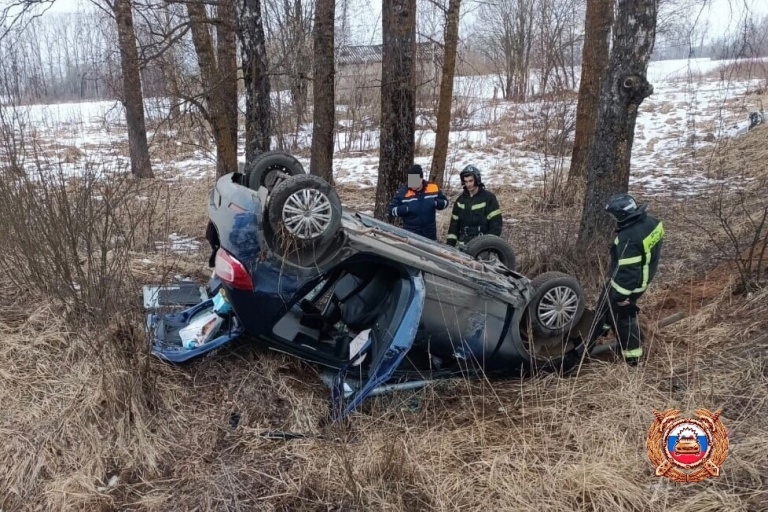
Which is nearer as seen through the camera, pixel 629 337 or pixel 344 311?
pixel 344 311

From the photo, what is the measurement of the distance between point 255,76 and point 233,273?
17.6 ft

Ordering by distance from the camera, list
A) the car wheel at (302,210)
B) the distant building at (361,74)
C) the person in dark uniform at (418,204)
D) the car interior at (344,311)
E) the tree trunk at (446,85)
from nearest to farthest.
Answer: the car wheel at (302,210) → the car interior at (344,311) → the person in dark uniform at (418,204) → the tree trunk at (446,85) → the distant building at (361,74)

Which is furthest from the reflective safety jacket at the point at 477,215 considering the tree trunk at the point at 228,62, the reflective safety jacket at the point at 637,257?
the tree trunk at the point at 228,62

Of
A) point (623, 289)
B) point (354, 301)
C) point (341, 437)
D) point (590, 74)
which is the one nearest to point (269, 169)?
point (354, 301)

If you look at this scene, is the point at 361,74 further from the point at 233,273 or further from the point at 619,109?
the point at 233,273

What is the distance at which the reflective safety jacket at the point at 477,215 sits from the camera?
5781 millimetres

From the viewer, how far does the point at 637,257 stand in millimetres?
4016

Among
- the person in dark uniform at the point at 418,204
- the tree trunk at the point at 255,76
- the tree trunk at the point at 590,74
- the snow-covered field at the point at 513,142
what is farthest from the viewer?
the snow-covered field at the point at 513,142

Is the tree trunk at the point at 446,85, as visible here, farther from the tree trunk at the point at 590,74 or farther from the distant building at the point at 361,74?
the tree trunk at the point at 590,74

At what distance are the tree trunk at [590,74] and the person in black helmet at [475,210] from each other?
173 inches

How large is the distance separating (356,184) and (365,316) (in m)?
8.95

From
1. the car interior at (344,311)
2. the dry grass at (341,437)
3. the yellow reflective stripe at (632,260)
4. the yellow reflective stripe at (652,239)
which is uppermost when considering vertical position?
the yellow reflective stripe at (652,239)

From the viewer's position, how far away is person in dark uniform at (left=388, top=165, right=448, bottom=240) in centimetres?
601

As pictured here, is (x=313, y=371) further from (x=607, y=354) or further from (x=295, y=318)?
(x=607, y=354)
